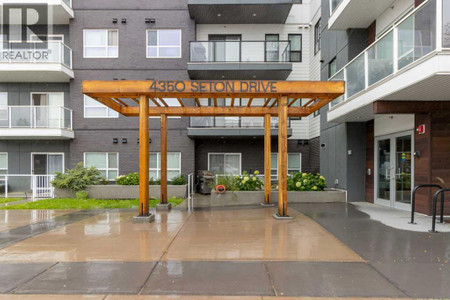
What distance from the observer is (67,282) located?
385 cm

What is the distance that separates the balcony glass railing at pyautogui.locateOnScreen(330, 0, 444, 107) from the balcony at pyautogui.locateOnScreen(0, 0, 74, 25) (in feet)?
47.4

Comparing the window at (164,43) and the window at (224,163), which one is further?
the window at (224,163)

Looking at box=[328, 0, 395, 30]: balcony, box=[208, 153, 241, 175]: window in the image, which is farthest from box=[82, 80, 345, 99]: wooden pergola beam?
box=[208, 153, 241, 175]: window

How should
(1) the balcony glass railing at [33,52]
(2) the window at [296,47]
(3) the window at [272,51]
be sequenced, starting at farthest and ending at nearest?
1. (2) the window at [296,47]
2. (3) the window at [272,51]
3. (1) the balcony glass railing at [33,52]

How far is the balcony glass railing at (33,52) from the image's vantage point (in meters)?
14.3

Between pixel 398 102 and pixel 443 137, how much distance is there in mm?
1534

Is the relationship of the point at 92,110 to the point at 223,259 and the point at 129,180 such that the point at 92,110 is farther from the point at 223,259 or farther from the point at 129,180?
the point at 223,259

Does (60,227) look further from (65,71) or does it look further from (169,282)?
(65,71)

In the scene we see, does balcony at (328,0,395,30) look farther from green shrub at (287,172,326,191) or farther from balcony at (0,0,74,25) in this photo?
balcony at (0,0,74,25)

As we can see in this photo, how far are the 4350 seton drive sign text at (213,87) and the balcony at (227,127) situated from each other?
7129mm

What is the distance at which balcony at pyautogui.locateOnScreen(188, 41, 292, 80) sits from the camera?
568 inches

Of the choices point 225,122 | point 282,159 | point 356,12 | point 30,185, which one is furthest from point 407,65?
point 30,185

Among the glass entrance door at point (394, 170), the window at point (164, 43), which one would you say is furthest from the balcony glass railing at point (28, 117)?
the glass entrance door at point (394, 170)

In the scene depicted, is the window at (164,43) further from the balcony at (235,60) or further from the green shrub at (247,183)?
the green shrub at (247,183)
